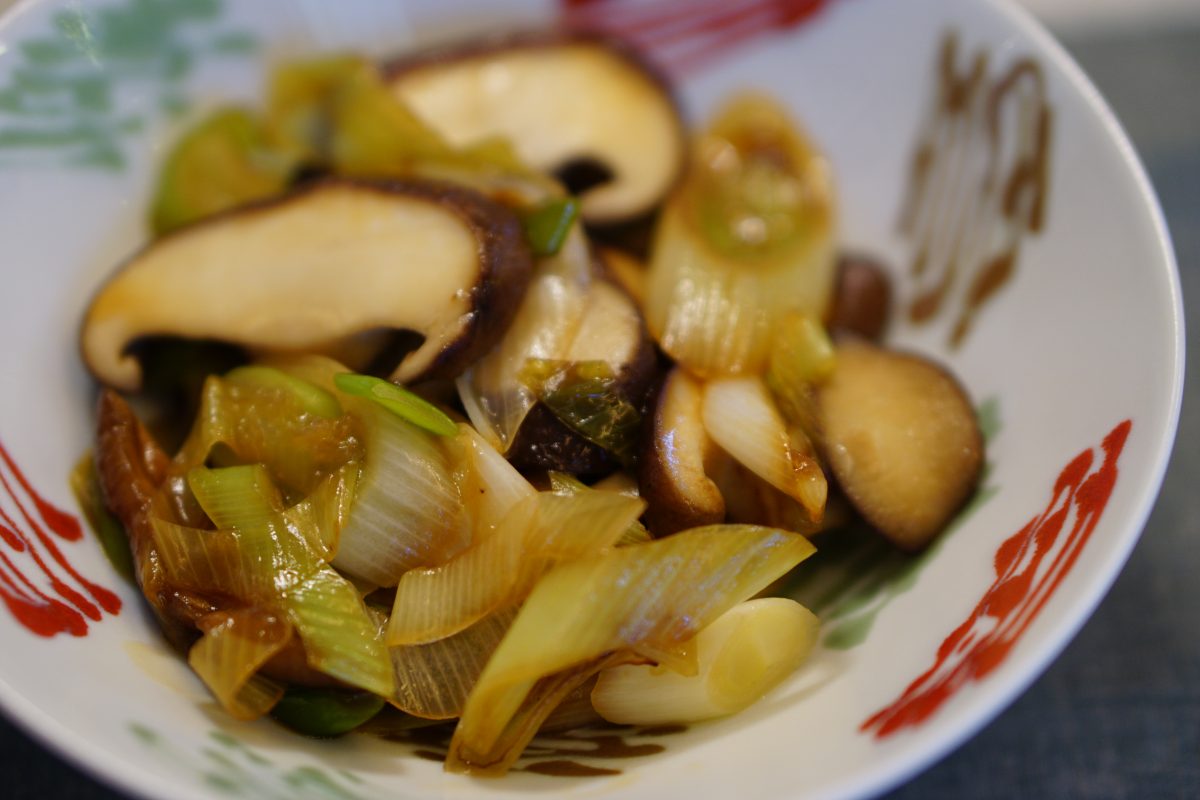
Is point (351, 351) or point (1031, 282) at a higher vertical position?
point (351, 351)

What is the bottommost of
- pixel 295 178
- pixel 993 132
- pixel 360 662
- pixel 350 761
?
pixel 350 761

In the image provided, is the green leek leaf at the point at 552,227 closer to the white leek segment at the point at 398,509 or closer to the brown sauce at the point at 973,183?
the white leek segment at the point at 398,509

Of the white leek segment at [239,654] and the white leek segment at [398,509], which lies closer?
the white leek segment at [239,654]

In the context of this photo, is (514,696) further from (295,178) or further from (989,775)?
(295,178)

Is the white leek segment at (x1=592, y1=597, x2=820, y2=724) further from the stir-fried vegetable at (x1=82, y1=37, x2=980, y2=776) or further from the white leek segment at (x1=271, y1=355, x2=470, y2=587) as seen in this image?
the white leek segment at (x1=271, y1=355, x2=470, y2=587)

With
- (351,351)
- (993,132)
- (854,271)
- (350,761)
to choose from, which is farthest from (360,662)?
(993,132)

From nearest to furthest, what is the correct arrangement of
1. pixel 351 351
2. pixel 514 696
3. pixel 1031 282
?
1. pixel 514 696
2. pixel 351 351
3. pixel 1031 282

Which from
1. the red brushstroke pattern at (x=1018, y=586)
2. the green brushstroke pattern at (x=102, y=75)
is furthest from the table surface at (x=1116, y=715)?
the green brushstroke pattern at (x=102, y=75)
